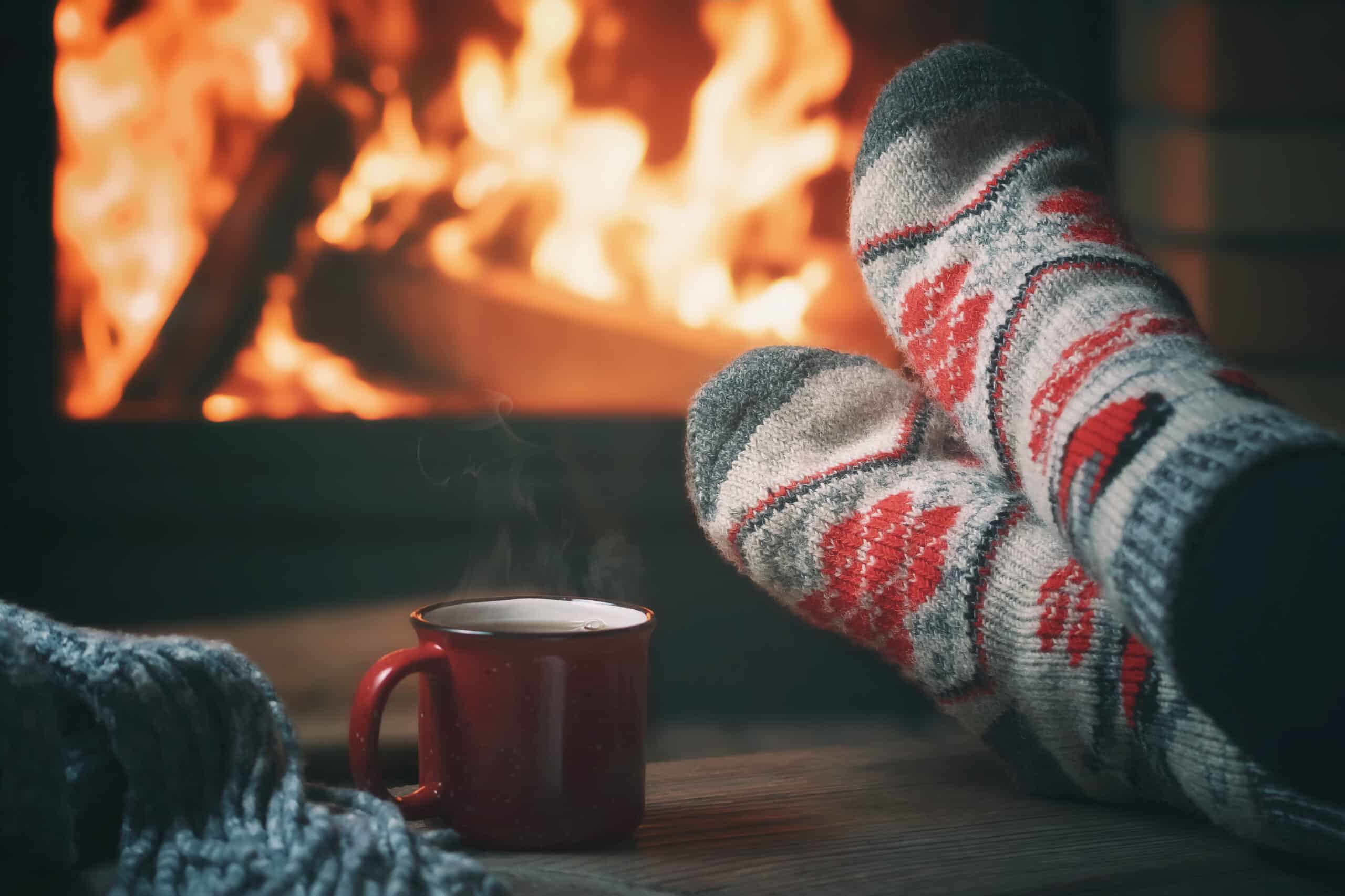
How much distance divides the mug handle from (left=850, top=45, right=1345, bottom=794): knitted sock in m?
0.24

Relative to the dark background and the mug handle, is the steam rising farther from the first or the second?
the mug handle

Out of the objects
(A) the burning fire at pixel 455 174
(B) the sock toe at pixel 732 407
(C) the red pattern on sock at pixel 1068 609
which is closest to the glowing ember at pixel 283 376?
(A) the burning fire at pixel 455 174

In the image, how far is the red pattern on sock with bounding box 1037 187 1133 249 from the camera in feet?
1.89

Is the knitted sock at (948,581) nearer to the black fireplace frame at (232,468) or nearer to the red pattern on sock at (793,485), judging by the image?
the red pattern on sock at (793,485)

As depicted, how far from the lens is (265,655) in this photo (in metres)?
1.03

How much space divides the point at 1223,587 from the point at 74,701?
1.32 feet

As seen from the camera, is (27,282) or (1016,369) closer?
(1016,369)

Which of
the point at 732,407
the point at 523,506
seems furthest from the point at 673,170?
the point at 732,407

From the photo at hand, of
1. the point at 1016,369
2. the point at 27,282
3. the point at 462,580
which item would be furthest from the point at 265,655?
the point at 1016,369

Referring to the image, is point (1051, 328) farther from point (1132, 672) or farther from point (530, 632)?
point (530, 632)

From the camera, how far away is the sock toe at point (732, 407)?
2.17ft

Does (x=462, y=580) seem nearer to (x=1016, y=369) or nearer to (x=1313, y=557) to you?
(x=1016, y=369)

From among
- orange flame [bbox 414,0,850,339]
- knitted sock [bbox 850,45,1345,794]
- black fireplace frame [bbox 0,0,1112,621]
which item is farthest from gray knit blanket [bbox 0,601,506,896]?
orange flame [bbox 414,0,850,339]

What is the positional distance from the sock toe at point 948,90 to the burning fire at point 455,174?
539 mm
